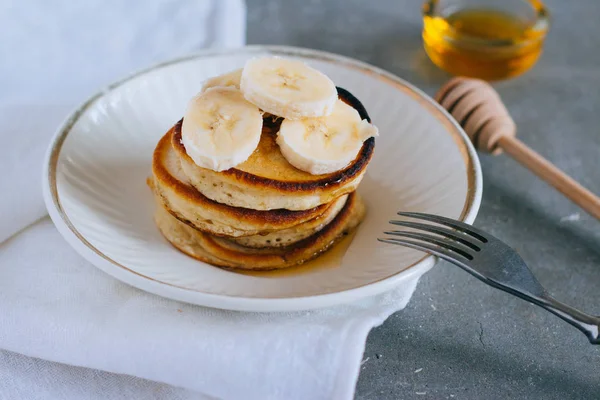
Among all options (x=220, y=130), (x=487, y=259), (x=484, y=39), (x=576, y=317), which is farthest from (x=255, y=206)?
(x=484, y=39)

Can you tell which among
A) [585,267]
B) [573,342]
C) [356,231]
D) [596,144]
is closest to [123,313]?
[356,231]

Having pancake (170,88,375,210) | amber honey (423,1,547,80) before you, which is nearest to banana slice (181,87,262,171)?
pancake (170,88,375,210)

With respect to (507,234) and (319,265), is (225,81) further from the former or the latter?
(507,234)

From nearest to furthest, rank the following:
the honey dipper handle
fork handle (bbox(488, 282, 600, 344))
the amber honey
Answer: fork handle (bbox(488, 282, 600, 344))
the honey dipper handle
the amber honey

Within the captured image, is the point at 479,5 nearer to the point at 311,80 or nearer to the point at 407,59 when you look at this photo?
the point at 407,59

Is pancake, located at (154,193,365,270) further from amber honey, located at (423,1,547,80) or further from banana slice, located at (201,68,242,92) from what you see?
amber honey, located at (423,1,547,80)
